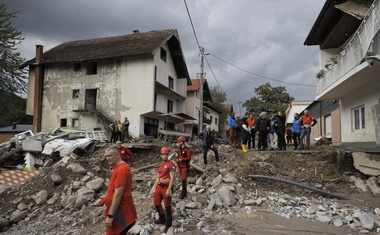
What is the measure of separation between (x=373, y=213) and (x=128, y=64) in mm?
21448

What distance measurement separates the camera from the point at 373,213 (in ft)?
24.2

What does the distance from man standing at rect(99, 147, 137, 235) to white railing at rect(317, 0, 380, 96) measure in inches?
325

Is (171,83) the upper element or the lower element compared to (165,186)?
upper

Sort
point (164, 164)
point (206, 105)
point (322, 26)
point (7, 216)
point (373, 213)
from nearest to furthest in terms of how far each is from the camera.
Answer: point (164, 164)
point (373, 213)
point (7, 216)
point (322, 26)
point (206, 105)

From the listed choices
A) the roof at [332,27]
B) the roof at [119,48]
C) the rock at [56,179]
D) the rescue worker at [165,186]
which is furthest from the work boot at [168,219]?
the roof at [119,48]

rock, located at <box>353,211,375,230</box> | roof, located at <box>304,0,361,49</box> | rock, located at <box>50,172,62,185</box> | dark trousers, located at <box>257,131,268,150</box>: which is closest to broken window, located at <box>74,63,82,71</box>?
rock, located at <box>50,172,62,185</box>

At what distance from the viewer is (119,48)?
26.1 m

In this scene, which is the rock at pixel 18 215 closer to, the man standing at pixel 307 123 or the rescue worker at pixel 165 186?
the rescue worker at pixel 165 186

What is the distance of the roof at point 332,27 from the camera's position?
44.9 ft

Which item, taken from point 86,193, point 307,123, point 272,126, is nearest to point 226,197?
point 86,193

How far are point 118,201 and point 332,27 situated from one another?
1527 centimetres

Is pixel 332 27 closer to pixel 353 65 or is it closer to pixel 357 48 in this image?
pixel 353 65

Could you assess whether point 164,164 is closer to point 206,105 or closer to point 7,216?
point 7,216

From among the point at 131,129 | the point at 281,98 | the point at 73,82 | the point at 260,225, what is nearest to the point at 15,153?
the point at 131,129
